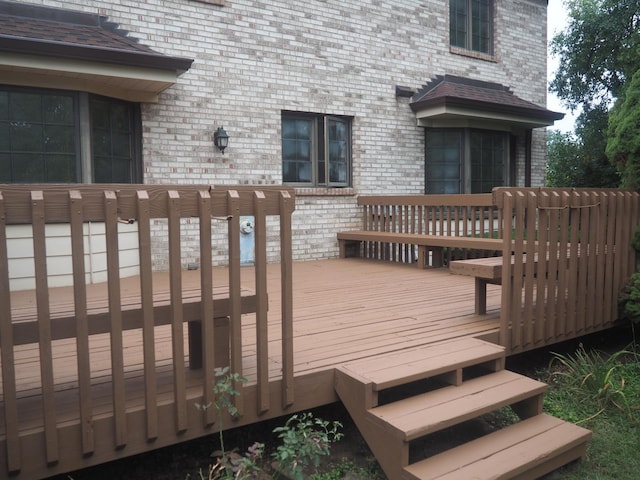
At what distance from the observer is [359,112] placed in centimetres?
898

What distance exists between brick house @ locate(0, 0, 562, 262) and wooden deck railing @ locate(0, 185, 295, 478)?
4094 millimetres

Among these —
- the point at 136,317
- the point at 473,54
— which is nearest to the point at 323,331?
the point at 136,317

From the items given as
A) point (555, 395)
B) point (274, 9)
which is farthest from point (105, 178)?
point (555, 395)

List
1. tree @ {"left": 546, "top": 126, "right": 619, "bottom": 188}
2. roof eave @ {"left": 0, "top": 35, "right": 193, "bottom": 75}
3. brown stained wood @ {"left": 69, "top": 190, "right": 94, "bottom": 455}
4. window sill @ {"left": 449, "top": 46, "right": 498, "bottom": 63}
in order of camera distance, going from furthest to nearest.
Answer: tree @ {"left": 546, "top": 126, "right": 619, "bottom": 188}, window sill @ {"left": 449, "top": 46, "right": 498, "bottom": 63}, roof eave @ {"left": 0, "top": 35, "right": 193, "bottom": 75}, brown stained wood @ {"left": 69, "top": 190, "right": 94, "bottom": 455}

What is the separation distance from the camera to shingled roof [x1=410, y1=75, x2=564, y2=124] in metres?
9.22

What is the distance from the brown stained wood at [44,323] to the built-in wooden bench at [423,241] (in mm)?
4889

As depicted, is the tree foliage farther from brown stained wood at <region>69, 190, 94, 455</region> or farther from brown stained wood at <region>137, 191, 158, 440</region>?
brown stained wood at <region>69, 190, 94, 455</region>

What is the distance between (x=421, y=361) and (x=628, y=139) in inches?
138

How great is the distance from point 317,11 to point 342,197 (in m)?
2.96

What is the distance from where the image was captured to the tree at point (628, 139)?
5.08 metres

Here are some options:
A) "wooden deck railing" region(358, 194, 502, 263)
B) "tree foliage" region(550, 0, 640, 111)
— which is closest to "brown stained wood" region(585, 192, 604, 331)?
"wooden deck railing" region(358, 194, 502, 263)

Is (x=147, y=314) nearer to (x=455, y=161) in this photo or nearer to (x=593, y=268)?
(x=593, y=268)

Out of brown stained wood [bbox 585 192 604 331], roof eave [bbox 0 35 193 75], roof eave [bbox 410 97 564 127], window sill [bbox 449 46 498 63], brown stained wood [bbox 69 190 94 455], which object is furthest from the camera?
window sill [bbox 449 46 498 63]

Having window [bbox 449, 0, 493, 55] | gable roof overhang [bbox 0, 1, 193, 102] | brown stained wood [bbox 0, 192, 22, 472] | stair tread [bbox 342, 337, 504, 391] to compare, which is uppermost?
window [bbox 449, 0, 493, 55]
